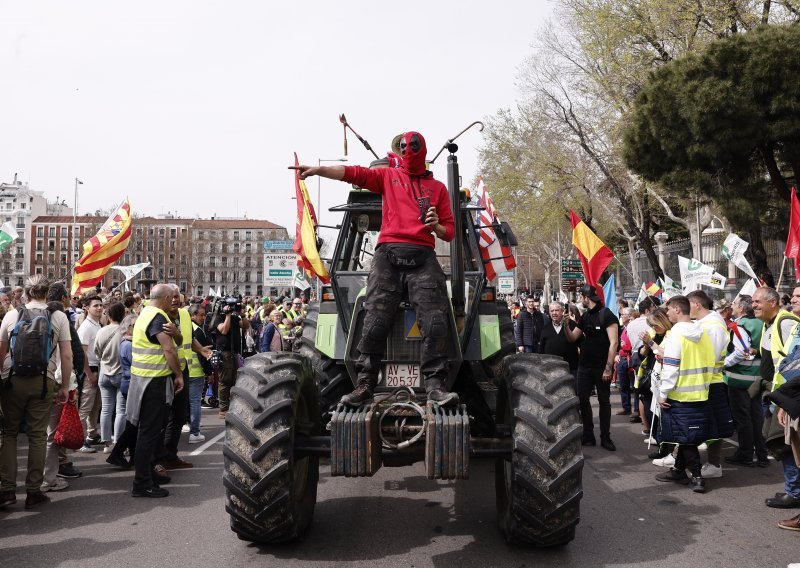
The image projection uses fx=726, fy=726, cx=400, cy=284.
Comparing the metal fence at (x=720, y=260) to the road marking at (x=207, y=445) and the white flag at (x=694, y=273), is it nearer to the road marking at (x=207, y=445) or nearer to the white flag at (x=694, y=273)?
the white flag at (x=694, y=273)

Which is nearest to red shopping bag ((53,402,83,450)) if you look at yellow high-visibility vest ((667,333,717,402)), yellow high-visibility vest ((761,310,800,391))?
yellow high-visibility vest ((667,333,717,402))

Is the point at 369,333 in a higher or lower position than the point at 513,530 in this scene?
higher

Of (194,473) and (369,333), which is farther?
(194,473)

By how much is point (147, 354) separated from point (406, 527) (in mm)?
2969

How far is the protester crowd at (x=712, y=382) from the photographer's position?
237 inches

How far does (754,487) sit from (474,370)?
3121 millimetres

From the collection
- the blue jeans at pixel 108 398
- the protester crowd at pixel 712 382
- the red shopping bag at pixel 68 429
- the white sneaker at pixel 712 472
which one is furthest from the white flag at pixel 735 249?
the red shopping bag at pixel 68 429

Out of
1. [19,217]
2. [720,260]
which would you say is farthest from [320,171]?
[19,217]

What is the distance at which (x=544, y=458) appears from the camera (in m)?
4.38

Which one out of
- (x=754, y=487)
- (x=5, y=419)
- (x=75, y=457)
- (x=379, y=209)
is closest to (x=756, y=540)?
(x=754, y=487)

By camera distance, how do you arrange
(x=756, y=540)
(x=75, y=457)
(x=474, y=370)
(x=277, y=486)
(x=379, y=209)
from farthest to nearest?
(x=75, y=457) < (x=379, y=209) < (x=474, y=370) < (x=756, y=540) < (x=277, y=486)

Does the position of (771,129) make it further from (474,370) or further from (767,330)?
(474,370)

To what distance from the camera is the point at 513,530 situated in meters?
4.70

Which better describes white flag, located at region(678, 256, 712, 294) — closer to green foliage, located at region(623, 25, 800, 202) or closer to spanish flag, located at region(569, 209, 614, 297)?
green foliage, located at region(623, 25, 800, 202)
